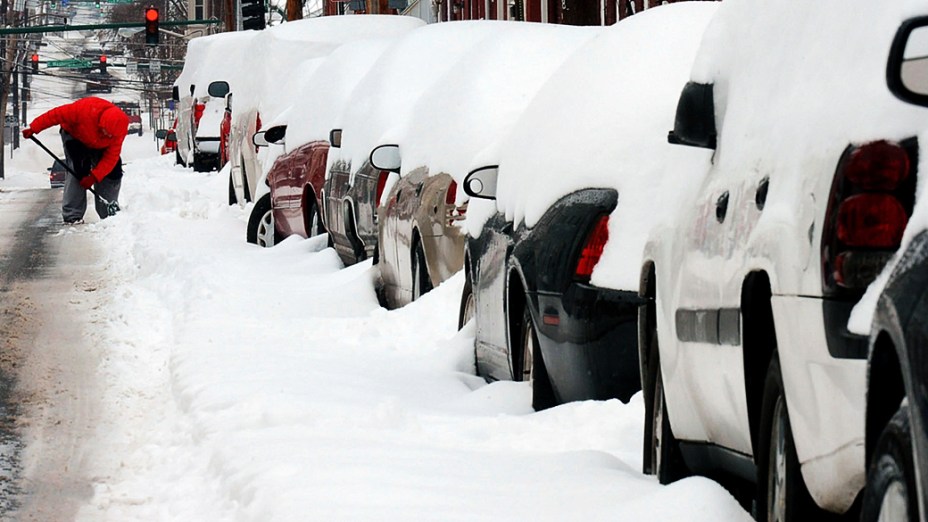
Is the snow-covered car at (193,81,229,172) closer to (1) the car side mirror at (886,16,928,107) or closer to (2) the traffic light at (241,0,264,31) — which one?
(2) the traffic light at (241,0,264,31)

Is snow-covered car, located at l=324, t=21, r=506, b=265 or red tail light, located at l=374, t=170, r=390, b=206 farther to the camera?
snow-covered car, located at l=324, t=21, r=506, b=265

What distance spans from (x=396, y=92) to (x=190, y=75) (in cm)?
2450

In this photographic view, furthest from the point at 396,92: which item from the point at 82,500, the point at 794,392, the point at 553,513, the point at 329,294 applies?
the point at 794,392

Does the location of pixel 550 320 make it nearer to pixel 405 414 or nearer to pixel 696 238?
pixel 405 414

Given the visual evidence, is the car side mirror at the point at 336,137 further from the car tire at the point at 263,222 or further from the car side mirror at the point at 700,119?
the car side mirror at the point at 700,119

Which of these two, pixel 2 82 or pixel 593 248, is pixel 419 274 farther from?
pixel 2 82

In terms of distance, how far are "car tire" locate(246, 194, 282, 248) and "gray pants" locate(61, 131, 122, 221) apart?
216 inches

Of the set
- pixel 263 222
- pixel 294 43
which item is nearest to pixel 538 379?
pixel 263 222

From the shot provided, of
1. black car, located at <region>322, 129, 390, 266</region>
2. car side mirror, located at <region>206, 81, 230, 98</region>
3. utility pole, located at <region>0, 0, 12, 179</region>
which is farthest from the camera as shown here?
utility pole, located at <region>0, 0, 12, 179</region>

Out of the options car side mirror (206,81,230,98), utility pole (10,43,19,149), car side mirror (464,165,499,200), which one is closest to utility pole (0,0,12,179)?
utility pole (10,43,19,149)

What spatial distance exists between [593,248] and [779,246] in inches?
113

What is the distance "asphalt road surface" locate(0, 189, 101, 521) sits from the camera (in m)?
6.40

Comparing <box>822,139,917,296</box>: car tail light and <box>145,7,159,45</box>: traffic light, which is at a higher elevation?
<box>145,7,159,45</box>: traffic light

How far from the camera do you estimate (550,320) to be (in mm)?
6719
